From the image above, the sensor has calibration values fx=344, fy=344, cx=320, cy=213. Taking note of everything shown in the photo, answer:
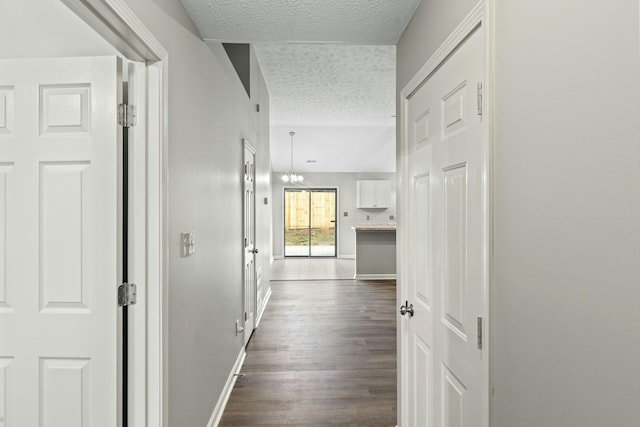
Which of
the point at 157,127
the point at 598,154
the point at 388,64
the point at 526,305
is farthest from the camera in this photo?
the point at 388,64

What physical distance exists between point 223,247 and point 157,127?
127 centimetres

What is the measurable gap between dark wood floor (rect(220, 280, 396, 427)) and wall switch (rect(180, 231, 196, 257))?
1312 mm

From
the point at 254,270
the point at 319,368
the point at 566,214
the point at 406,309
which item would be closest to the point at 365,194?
the point at 254,270

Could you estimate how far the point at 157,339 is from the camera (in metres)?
Answer: 1.43

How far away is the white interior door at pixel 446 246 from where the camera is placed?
1.16 metres

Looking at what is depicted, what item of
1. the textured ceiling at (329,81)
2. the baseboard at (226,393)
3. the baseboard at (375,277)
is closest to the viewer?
the baseboard at (226,393)

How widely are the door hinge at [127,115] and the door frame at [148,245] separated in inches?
1.0

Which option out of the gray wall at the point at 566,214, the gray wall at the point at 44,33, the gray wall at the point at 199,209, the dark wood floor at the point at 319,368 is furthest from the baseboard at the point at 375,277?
the gray wall at the point at 44,33

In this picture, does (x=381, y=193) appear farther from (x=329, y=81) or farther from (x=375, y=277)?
(x=329, y=81)

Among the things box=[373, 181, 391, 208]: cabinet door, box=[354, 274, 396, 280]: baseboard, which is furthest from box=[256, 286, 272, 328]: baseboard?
box=[373, 181, 391, 208]: cabinet door

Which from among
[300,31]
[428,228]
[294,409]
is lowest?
[294,409]

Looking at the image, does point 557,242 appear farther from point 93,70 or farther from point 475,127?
point 93,70

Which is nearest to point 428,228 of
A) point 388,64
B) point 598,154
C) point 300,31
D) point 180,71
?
point 598,154

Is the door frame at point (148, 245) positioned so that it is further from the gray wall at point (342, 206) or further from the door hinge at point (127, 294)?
the gray wall at point (342, 206)
